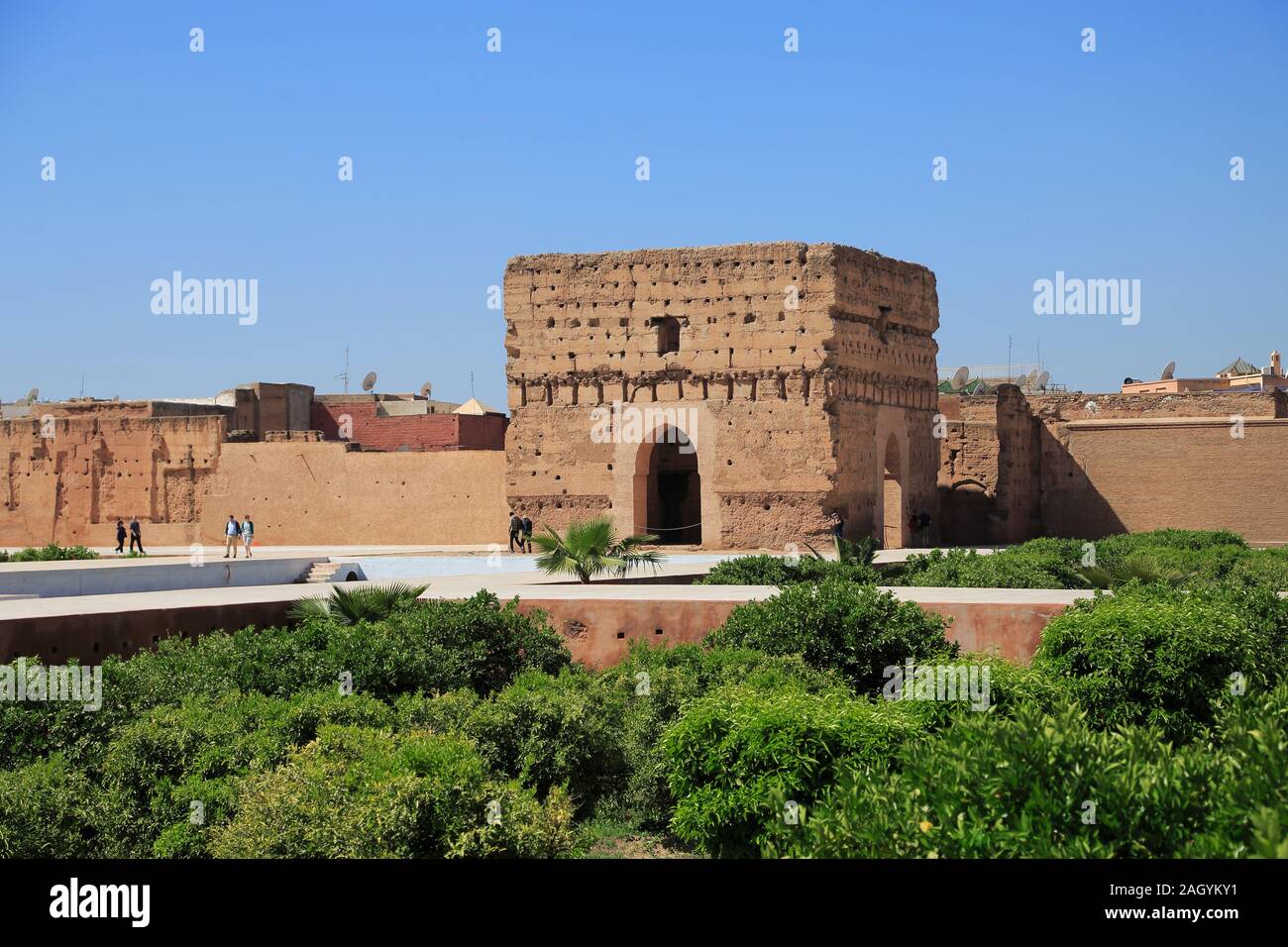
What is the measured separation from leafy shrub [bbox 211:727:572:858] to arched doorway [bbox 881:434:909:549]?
20797 millimetres

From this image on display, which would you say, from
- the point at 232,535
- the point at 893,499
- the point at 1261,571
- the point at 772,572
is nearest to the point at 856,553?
the point at 772,572

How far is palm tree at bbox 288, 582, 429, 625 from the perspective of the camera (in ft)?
42.3

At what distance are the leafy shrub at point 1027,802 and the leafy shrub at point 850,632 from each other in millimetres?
4269

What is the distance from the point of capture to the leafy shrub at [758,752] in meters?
8.38

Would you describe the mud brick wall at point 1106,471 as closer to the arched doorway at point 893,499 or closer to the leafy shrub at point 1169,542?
the arched doorway at point 893,499

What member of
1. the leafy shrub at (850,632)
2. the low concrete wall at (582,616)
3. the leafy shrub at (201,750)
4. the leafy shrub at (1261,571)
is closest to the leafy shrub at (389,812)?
the leafy shrub at (201,750)

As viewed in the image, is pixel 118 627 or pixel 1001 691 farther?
pixel 118 627

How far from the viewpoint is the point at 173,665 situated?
1127 centimetres

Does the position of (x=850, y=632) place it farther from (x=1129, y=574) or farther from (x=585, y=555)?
(x=1129, y=574)

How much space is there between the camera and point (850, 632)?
11.6 meters

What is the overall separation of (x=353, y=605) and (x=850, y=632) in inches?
175
